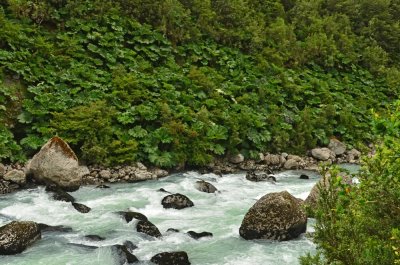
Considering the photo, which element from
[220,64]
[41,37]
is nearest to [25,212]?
[41,37]

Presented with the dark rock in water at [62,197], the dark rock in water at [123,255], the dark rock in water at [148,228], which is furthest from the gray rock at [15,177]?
the dark rock in water at [123,255]

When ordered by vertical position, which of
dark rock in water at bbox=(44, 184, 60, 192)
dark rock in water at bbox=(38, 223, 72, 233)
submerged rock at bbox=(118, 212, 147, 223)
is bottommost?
dark rock in water at bbox=(38, 223, 72, 233)

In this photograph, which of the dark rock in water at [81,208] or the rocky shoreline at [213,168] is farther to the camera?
the rocky shoreline at [213,168]

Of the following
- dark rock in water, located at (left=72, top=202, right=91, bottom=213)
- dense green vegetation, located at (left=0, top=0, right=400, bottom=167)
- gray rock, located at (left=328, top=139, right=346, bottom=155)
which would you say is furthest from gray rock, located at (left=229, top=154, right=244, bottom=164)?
dark rock in water, located at (left=72, top=202, right=91, bottom=213)

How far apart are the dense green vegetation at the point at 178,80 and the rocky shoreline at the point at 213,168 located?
14.6 inches

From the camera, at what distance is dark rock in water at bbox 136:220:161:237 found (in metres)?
9.25

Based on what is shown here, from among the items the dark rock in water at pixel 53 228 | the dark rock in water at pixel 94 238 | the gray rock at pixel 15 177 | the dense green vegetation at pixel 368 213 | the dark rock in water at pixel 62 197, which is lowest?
the dark rock in water at pixel 94 238

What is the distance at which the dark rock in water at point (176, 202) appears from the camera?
1119cm

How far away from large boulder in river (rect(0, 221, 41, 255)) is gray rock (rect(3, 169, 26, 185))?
12.5 feet

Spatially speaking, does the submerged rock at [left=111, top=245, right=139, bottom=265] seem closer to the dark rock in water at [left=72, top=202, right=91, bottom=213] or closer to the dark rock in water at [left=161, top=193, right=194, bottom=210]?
the dark rock in water at [left=72, top=202, right=91, bottom=213]

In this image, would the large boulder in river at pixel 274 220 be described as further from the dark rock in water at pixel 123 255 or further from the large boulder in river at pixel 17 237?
the large boulder in river at pixel 17 237

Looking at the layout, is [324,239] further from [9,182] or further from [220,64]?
[220,64]

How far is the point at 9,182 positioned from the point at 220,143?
7818 mm

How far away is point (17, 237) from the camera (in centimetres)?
820
